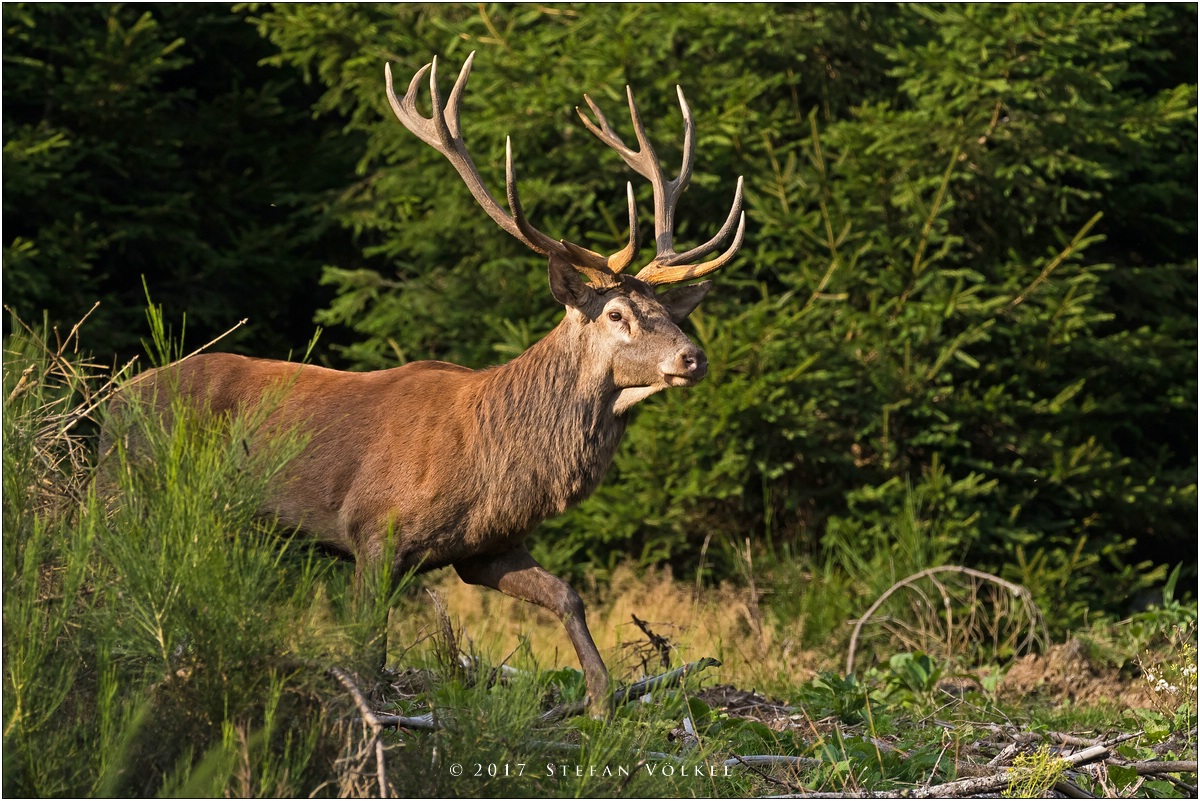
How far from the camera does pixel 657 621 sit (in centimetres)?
939

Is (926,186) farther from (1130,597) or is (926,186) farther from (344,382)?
(344,382)

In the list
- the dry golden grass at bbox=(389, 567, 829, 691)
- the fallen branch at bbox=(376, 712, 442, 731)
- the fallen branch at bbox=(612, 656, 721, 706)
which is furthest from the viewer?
the dry golden grass at bbox=(389, 567, 829, 691)

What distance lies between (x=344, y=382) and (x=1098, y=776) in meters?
3.01

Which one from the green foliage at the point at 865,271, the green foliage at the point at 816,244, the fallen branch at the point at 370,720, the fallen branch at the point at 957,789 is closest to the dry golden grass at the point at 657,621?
the green foliage at the point at 816,244

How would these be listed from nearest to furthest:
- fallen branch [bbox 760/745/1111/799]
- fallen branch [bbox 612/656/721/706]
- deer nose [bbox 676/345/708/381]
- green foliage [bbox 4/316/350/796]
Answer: green foliage [bbox 4/316/350/796] < fallen branch [bbox 760/745/1111/799] < fallen branch [bbox 612/656/721/706] < deer nose [bbox 676/345/708/381]

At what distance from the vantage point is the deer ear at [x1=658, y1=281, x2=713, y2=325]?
549 cm

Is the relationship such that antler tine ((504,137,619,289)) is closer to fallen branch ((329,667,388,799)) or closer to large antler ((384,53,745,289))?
large antler ((384,53,745,289))

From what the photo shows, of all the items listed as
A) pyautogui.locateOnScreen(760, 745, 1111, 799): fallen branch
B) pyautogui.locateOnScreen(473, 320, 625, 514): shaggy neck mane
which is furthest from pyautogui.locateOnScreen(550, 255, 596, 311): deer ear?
pyautogui.locateOnScreen(760, 745, 1111, 799): fallen branch

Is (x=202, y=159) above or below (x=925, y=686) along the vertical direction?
below

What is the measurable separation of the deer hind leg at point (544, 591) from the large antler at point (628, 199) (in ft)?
3.45

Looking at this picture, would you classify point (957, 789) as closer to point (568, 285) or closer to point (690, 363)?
point (690, 363)

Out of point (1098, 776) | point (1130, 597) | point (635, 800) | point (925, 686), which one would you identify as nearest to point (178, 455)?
point (635, 800)

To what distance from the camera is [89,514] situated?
3.80m

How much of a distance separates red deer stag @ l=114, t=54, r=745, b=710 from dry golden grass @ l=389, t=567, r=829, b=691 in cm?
231
